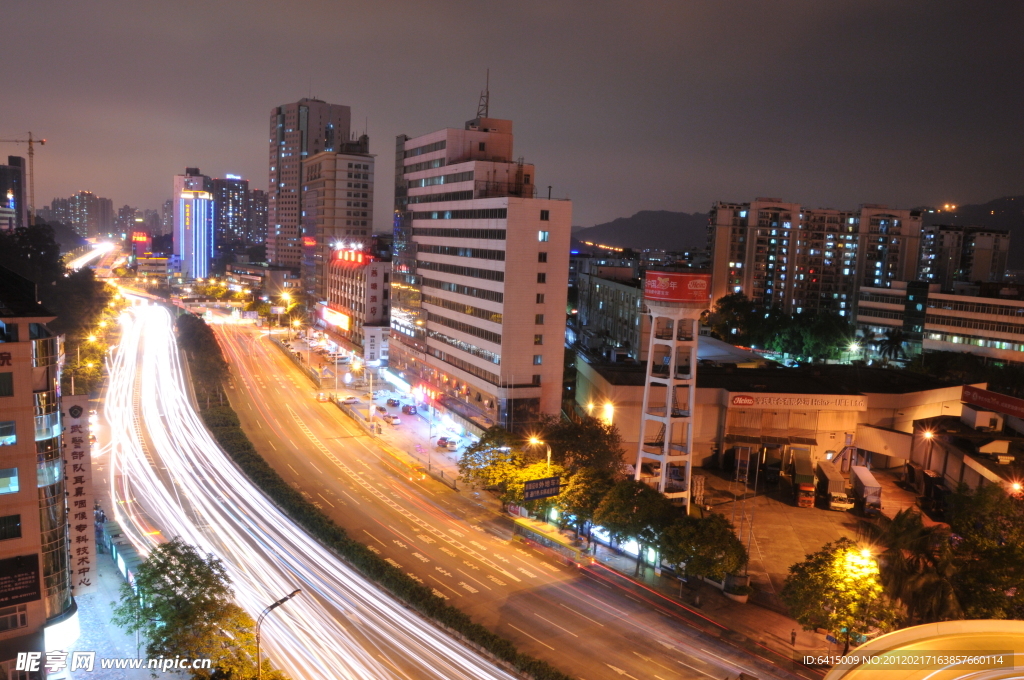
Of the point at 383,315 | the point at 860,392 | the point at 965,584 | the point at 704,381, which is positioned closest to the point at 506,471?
the point at 704,381

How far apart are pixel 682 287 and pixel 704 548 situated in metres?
13.9

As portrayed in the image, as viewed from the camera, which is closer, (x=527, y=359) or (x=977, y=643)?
(x=977, y=643)

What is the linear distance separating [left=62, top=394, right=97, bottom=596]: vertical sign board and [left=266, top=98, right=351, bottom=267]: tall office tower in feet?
404

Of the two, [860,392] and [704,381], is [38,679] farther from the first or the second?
[860,392]

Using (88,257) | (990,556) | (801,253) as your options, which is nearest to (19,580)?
(990,556)

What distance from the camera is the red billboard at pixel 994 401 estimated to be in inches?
1799

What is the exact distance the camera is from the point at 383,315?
272ft

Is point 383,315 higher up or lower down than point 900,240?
lower down

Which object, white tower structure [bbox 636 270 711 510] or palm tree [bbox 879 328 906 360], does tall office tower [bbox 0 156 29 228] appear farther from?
palm tree [bbox 879 328 906 360]

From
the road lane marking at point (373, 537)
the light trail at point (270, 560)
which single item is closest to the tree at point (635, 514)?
the light trail at point (270, 560)

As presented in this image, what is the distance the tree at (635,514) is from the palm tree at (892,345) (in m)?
63.4

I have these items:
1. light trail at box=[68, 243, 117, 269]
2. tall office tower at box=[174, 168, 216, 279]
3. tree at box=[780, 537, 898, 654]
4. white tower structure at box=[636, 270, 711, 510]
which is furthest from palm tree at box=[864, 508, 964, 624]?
tall office tower at box=[174, 168, 216, 279]

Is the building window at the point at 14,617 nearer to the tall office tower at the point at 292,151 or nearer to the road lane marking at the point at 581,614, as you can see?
the road lane marking at the point at 581,614

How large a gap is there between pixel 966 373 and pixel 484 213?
49198 mm
